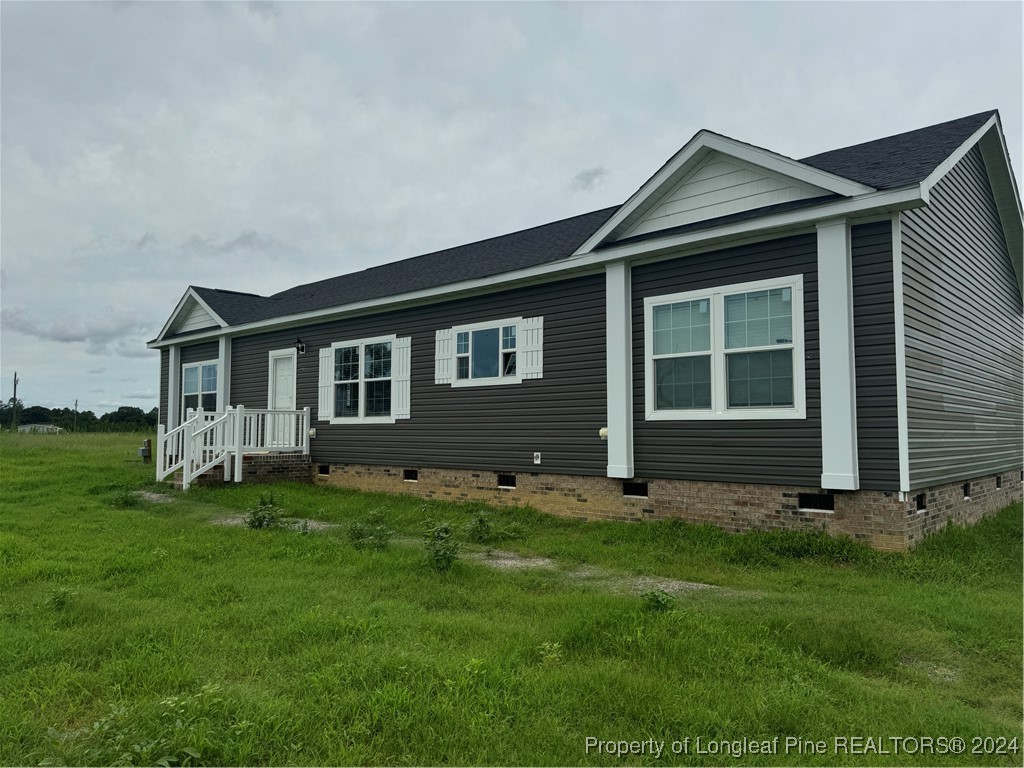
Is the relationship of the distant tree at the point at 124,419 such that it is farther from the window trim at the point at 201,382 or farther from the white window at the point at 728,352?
the white window at the point at 728,352

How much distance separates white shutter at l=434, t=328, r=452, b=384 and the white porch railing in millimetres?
4094

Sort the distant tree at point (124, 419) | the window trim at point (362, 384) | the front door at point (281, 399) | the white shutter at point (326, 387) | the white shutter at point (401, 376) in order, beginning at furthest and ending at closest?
the distant tree at point (124, 419) → the front door at point (281, 399) → the white shutter at point (326, 387) → the window trim at point (362, 384) → the white shutter at point (401, 376)

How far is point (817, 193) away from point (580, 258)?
326cm

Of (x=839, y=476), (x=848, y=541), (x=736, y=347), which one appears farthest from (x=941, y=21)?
(x=848, y=541)

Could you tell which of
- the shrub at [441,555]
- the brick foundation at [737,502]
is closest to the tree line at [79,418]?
the brick foundation at [737,502]

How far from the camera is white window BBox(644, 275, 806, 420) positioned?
804 centimetres

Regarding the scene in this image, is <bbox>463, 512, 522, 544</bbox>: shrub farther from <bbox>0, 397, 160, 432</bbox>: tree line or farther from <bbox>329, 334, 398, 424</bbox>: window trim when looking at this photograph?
<bbox>0, 397, 160, 432</bbox>: tree line

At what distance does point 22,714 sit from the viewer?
3.35 metres

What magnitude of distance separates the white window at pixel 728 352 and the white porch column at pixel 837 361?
289mm

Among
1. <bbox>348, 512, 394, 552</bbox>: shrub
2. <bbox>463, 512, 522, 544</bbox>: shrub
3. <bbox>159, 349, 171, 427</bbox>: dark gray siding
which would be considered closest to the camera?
<bbox>348, 512, 394, 552</bbox>: shrub

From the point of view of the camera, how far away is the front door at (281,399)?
48.2 feet

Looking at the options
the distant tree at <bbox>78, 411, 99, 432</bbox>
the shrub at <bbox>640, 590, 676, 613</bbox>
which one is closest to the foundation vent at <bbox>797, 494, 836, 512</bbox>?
the shrub at <bbox>640, 590, 676, 613</bbox>

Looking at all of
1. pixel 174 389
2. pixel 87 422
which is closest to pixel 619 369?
pixel 174 389

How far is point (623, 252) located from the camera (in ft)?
30.7
